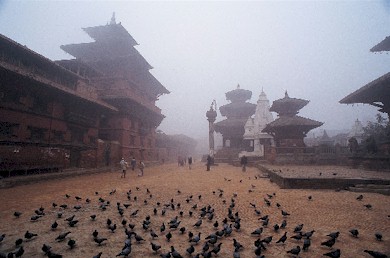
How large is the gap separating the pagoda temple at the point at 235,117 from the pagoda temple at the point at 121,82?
11.9 meters

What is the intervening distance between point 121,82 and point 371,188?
81.6 feet

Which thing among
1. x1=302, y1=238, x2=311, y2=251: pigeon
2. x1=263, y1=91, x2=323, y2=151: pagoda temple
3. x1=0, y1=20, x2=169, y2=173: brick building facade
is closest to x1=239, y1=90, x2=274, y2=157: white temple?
x1=263, y1=91, x2=323, y2=151: pagoda temple

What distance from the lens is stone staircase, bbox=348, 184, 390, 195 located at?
947 cm

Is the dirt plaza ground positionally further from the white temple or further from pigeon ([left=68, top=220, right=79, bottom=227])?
the white temple

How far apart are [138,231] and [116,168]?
18876 mm

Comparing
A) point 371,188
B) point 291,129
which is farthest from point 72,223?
point 291,129

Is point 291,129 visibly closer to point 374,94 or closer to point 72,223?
point 374,94

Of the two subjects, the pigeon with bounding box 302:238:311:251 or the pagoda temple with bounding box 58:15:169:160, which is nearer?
the pigeon with bounding box 302:238:311:251

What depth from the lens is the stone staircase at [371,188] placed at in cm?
947

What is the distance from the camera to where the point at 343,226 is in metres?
6.05

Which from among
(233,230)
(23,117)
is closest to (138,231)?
(233,230)

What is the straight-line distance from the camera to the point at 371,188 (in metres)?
9.88

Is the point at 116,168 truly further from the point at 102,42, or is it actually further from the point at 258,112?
the point at 258,112

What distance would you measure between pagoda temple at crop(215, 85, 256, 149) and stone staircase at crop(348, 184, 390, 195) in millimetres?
30282
